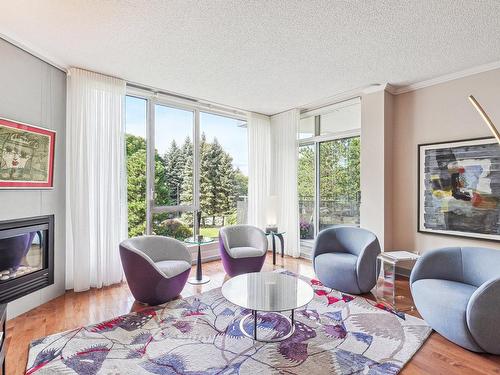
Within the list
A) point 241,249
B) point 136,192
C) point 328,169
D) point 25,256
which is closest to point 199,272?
point 241,249

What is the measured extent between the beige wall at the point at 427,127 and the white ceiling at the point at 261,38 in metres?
0.30

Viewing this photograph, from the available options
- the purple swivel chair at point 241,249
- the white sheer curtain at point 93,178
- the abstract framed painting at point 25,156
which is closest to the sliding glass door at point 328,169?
the purple swivel chair at point 241,249

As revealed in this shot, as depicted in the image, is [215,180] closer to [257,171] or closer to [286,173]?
[257,171]

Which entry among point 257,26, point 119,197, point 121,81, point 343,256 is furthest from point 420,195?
point 121,81

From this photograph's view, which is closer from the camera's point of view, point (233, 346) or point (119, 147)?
point (233, 346)

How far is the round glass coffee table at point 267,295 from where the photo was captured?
91.0 inches

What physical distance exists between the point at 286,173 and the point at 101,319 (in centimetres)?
378

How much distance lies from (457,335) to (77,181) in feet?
13.7

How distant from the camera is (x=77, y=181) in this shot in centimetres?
345

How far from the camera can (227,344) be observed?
7.59ft

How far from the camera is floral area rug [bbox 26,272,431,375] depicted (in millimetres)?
2025

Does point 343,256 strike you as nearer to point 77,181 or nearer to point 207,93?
point 207,93

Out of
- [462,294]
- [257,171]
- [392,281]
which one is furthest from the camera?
[257,171]

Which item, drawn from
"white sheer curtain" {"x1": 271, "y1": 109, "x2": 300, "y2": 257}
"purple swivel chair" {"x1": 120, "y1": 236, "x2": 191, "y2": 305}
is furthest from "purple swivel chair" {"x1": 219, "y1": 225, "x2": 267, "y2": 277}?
"white sheer curtain" {"x1": 271, "y1": 109, "x2": 300, "y2": 257}
